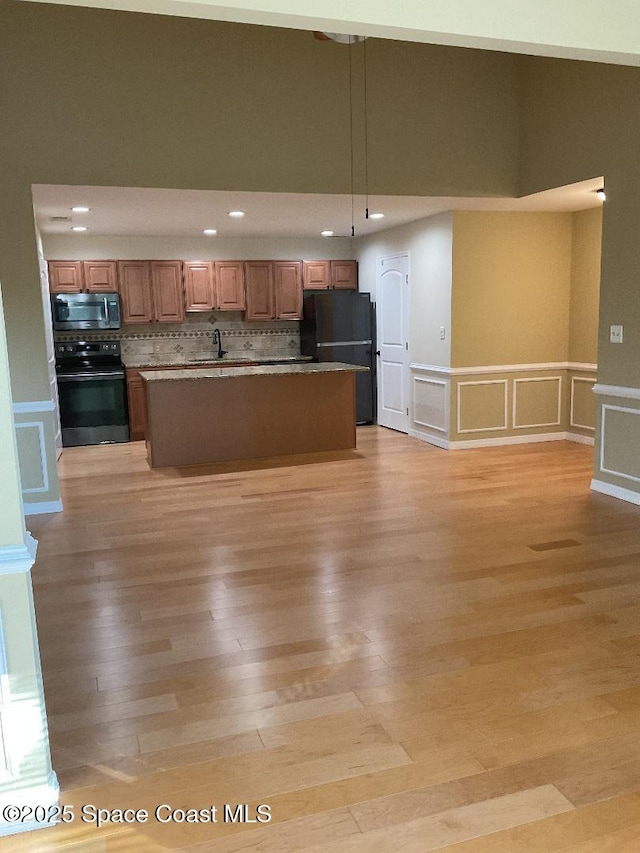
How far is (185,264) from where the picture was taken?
26.9ft

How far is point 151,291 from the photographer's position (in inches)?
319

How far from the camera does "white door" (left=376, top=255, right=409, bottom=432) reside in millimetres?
7863

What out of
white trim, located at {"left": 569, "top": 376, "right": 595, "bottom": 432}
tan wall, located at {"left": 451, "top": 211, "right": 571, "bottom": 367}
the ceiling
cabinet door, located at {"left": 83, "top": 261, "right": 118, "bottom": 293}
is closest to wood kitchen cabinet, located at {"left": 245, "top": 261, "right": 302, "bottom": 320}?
the ceiling

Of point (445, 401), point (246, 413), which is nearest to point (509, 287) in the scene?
point (445, 401)

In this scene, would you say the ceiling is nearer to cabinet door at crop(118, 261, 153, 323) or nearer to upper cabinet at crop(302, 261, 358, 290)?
cabinet door at crop(118, 261, 153, 323)

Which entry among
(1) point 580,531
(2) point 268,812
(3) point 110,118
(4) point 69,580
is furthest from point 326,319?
(2) point 268,812

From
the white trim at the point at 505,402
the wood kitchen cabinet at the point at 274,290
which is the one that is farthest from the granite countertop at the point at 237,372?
the wood kitchen cabinet at the point at 274,290

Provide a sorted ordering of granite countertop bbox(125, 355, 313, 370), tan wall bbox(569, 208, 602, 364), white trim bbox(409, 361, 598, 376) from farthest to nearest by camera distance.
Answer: granite countertop bbox(125, 355, 313, 370) → white trim bbox(409, 361, 598, 376) → tan wall bbox(569, 208, 602, 364)

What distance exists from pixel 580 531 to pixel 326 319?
4.69 meters

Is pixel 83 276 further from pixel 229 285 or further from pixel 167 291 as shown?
pixel 229 285

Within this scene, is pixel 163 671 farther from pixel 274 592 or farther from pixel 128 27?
pixel 128 27

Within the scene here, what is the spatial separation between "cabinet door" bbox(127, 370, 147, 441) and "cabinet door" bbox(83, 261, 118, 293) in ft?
3.37

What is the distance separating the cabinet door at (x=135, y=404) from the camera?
25.7ft

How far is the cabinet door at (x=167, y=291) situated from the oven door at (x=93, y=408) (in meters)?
0.93
